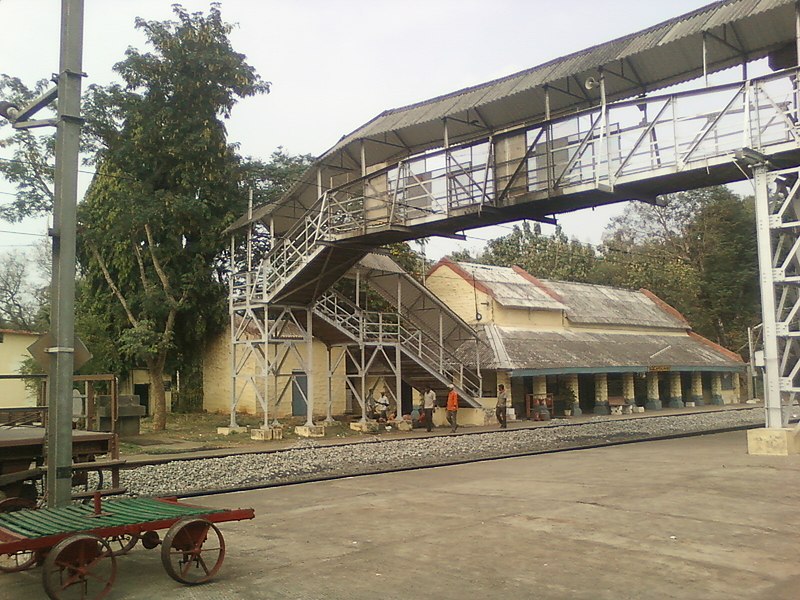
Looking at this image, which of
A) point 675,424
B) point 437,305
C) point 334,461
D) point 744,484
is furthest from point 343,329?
point 744,484

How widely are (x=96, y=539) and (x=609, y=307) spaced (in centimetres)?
3839

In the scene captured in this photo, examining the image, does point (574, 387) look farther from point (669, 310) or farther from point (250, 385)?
point (669, 310)

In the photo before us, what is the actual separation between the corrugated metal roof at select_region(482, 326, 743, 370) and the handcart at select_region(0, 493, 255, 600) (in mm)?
22616

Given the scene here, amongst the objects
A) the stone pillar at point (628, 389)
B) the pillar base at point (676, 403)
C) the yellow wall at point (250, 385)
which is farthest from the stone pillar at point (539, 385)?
the pillar base at point (676, 403)

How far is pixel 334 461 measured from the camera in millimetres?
16578

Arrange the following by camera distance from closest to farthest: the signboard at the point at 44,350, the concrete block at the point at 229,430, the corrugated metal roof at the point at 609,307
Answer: the signboard at the point at 44,350 → the concrete block at the point at 229,430 → the corrugated metal roof at the point at 609,307

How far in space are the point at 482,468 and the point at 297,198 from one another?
40.9 ft

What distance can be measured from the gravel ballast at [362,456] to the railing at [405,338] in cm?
387

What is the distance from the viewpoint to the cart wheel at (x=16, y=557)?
680 cm

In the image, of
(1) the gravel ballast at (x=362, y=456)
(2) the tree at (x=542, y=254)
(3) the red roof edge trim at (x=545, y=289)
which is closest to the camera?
(1) the gravel ballast at (x=362, y=456)

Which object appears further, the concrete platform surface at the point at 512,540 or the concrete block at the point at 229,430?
the concrete block at the point at 229,430

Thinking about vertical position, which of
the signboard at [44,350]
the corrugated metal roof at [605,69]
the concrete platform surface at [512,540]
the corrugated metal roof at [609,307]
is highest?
the corrugated metal roof at [605,69]

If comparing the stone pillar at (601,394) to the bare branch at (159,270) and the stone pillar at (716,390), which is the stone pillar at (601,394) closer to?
the stone pillar at (716,390)

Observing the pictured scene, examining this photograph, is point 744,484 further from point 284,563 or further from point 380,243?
point 380,243
